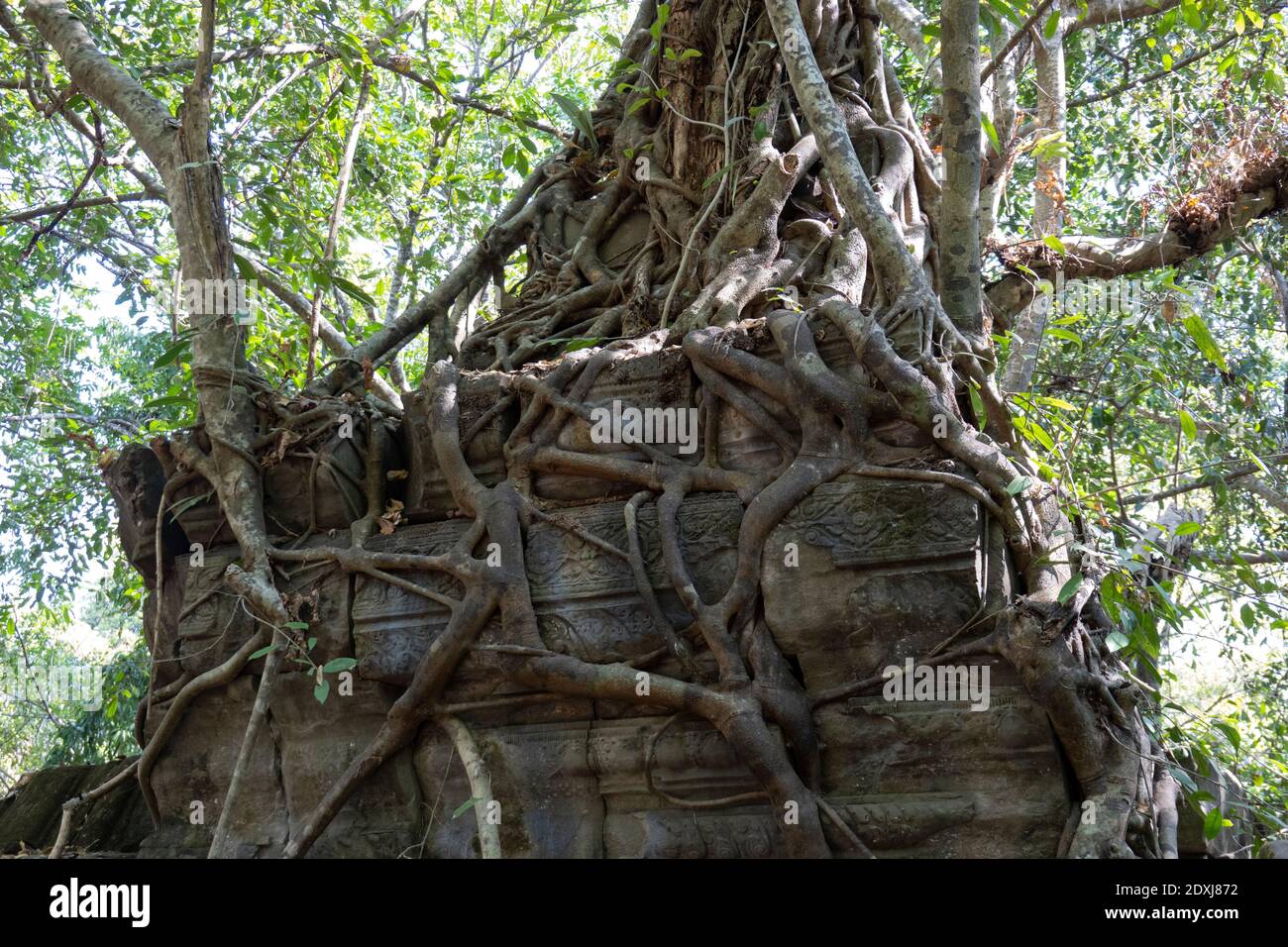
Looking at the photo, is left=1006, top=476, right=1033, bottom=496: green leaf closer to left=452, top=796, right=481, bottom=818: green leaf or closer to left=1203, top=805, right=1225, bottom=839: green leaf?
left=1203, top=805, right=1225, bottom=839: green leaf

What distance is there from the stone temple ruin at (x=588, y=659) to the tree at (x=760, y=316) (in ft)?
0.26

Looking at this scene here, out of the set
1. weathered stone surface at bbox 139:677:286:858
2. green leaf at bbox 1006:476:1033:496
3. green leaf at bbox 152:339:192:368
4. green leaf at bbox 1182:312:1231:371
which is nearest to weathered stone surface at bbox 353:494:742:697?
weathered stone surface at bbox 139:677:286:858

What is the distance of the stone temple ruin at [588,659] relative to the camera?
3311mm

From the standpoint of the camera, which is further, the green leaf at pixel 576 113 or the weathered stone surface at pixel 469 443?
the green leaf at pixel 576 113

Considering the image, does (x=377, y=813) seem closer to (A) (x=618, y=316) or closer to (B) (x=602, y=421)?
(B) (x=602, y=421)

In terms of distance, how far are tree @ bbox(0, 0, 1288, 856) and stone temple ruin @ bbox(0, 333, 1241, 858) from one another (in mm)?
78

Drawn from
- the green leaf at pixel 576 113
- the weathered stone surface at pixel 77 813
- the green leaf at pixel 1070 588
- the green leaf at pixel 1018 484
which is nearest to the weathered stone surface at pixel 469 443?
the green leaf at pixel 576 113

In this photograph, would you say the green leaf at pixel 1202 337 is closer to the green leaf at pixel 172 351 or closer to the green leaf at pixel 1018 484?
the green leaf at pixel 1018 484

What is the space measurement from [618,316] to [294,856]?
2.35 m

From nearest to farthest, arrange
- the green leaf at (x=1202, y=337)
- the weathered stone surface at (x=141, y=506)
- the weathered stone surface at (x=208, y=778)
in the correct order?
the green leaf at (x=1202, y=337)
the weathered stone surface at (x=208, y=778)
the weathered stone surface at (x=141, y=506)

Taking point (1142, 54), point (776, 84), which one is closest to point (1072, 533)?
point (776, 84)

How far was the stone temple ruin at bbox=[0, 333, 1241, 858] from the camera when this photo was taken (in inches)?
130

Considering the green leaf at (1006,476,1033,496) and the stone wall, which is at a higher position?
the green leaf at (1006,476,1033,496)

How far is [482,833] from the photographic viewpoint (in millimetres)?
3551
